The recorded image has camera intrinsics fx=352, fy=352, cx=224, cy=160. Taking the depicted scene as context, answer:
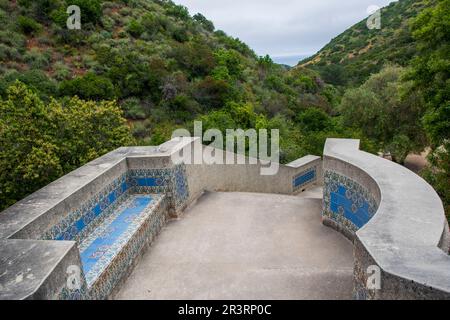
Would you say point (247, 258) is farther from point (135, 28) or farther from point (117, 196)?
point (135, 28)

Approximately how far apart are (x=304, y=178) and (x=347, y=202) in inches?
203

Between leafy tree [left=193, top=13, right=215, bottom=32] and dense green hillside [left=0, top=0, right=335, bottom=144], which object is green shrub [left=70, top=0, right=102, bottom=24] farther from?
leafy tree [left=193, top=13, right=215, bottom=32]

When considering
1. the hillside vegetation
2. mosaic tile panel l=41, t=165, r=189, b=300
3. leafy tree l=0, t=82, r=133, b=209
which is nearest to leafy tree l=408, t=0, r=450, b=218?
the hillside vegetation

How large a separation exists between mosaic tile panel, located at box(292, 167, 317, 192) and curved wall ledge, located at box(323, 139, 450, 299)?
4.10 m

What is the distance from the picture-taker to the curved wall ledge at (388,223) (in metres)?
2.90

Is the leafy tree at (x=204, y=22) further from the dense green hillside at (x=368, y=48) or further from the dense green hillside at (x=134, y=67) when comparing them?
the dense green hillside at (x=368, y=48)

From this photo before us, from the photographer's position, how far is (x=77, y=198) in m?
5.23

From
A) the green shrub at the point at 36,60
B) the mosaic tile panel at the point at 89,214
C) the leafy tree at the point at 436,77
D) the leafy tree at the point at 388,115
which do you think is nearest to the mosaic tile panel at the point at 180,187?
the mosaic tile panel at the point at 89,214

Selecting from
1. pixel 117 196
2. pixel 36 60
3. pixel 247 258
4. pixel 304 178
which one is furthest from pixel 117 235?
pixel 36 60

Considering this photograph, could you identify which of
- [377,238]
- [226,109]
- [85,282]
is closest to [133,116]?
[226,109]

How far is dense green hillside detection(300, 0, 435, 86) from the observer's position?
34.8 meters

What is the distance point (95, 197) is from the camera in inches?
225
